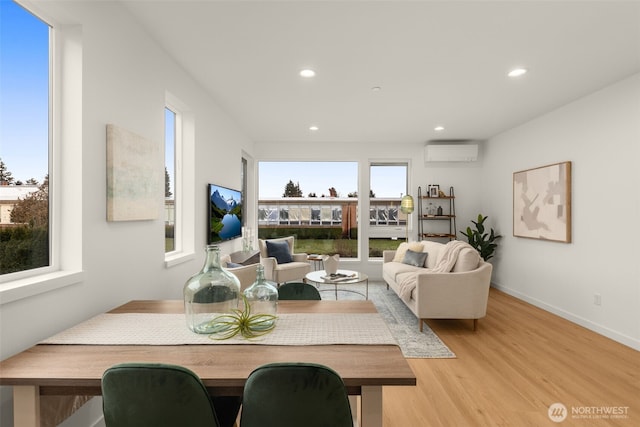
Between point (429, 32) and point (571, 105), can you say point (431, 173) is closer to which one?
point (571, 105)

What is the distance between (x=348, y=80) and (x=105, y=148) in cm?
221

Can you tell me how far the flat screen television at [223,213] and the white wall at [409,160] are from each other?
178 cm

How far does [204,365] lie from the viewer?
1.14 m

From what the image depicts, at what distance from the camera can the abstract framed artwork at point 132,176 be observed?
6.23ft

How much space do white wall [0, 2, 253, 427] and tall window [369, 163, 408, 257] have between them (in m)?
4.07

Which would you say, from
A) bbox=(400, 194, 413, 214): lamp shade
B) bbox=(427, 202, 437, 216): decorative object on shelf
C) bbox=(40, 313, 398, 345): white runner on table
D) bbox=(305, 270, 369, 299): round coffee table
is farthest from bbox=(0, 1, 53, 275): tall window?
bbox=(427, 202, 437, 216): decorative object on shelf

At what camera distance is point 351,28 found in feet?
7.55

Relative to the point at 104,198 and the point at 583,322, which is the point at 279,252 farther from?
the point at 583,322

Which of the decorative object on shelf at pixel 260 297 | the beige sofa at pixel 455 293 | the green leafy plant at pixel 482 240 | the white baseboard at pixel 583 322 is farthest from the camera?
the green leafy plant at pixel 482 240

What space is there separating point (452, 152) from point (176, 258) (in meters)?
4.90

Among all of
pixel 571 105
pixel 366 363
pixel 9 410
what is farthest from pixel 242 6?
pixel 571 105

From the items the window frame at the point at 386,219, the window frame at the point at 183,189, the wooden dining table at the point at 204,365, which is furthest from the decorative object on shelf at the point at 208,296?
the window frame at the point at 386,219

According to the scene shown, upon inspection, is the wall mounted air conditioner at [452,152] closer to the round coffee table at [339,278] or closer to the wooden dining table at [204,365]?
the round coffee table at [339,278]

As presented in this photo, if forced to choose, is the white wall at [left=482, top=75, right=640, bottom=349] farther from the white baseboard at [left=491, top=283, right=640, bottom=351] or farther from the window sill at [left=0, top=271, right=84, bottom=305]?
the window sill at [left=0, top=271, right=84, bottom=305]
